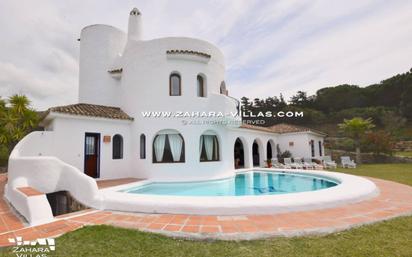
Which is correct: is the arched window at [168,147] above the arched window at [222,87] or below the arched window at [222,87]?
below

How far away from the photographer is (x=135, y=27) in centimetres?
1806

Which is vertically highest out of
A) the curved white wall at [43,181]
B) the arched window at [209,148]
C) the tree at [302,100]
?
the tree at [302,100]

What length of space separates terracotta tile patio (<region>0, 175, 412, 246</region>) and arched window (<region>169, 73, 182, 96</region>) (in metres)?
9.80

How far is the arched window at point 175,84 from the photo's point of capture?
50.1 feet

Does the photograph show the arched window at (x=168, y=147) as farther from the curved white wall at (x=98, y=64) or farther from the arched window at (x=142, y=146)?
the curved white wall at (x=98, y=64)

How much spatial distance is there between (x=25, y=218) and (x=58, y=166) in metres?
3.30

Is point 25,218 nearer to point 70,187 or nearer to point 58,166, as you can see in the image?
point 70,187

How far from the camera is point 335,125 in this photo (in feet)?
179

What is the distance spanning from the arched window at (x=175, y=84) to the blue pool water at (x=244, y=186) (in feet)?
20.5

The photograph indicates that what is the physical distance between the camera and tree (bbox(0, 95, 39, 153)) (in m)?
19.4

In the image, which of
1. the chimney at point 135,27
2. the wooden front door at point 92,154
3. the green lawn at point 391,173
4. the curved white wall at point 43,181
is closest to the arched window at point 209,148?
the wooden front door at point 92,154

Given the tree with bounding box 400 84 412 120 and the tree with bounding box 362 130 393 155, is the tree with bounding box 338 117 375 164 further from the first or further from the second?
the tree with bounding box 400 84 412 120

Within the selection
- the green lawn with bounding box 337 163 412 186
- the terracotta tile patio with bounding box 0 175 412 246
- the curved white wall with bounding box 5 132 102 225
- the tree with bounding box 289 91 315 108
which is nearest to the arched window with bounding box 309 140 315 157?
the green lawn with bounding box 337 163 412 186

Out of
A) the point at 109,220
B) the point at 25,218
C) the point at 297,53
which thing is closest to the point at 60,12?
the point at 25,218
